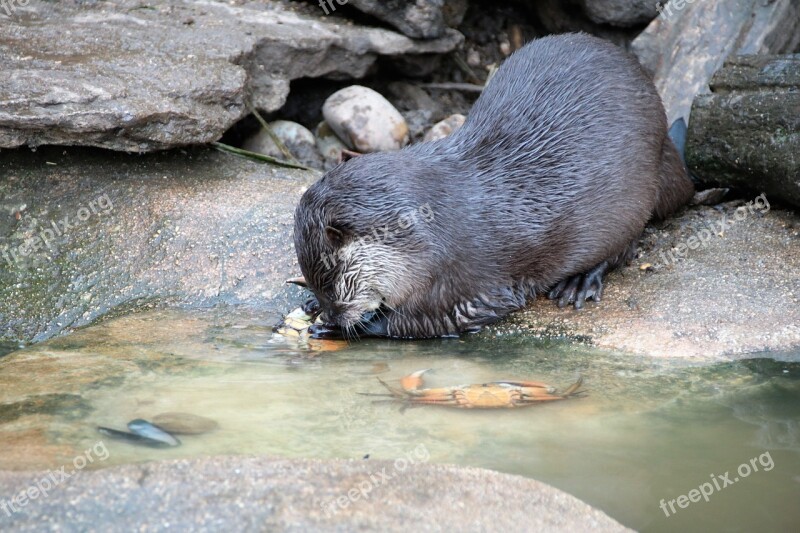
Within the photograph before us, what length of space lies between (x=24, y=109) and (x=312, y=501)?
2078 millimetres

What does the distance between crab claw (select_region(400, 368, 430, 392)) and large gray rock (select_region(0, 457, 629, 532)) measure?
0.60 metres

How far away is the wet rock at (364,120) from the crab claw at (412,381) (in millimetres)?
1893

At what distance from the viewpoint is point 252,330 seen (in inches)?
119

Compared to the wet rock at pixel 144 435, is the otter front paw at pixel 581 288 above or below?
below

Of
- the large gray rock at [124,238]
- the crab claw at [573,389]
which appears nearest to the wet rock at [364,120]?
the large gray rock at [124,238]

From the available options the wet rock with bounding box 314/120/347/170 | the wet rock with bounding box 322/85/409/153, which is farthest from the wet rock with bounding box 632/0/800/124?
the wet rock with bounding box 314/120/347/170

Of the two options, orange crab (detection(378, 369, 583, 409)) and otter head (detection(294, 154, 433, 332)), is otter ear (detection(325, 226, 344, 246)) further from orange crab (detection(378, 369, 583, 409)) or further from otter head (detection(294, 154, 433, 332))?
orange crab (detection(378, 369, 583, 409))

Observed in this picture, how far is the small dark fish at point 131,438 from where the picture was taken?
2.00m

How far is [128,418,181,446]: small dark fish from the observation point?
2020 mm

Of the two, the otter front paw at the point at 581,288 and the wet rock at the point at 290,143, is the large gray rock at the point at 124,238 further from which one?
the otter front paw at the point at 581,288

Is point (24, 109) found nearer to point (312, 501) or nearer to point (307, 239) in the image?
point (307, 239)

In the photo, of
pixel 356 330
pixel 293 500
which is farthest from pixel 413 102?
pixel 293 500

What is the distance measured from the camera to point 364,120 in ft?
14.0

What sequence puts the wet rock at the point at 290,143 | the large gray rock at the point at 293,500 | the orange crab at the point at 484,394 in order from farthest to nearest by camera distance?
the wet rock at the point at 290,143
the orange crab at the point at 484,394
the large gray rock at the point at 293,500
